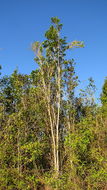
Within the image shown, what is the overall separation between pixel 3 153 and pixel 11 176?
1243mm

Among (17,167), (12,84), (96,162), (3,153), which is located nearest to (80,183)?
(96,162)

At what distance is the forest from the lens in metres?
9.38

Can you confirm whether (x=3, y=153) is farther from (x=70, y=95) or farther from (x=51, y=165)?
(x=70, y=95)

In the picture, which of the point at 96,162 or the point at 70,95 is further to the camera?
the point at 70,95

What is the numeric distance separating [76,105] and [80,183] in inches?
258

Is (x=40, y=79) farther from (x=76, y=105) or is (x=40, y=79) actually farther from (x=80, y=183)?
(x=80, y=183)

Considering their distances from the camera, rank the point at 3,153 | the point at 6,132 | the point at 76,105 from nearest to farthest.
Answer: the point at 3,153 → the point at 6,132 → the point at 76,105

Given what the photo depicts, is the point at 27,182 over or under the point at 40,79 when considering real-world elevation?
under

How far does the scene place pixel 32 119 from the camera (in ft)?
39.1

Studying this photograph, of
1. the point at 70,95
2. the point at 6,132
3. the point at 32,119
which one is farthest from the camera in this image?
the point at 70,95

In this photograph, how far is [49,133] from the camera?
12578 millimetres

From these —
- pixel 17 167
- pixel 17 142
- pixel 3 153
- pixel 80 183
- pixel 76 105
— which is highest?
pixel 76 105

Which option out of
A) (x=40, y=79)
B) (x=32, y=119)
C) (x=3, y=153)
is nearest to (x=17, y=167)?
(x=3, y=153)

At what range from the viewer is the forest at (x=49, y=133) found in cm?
938
